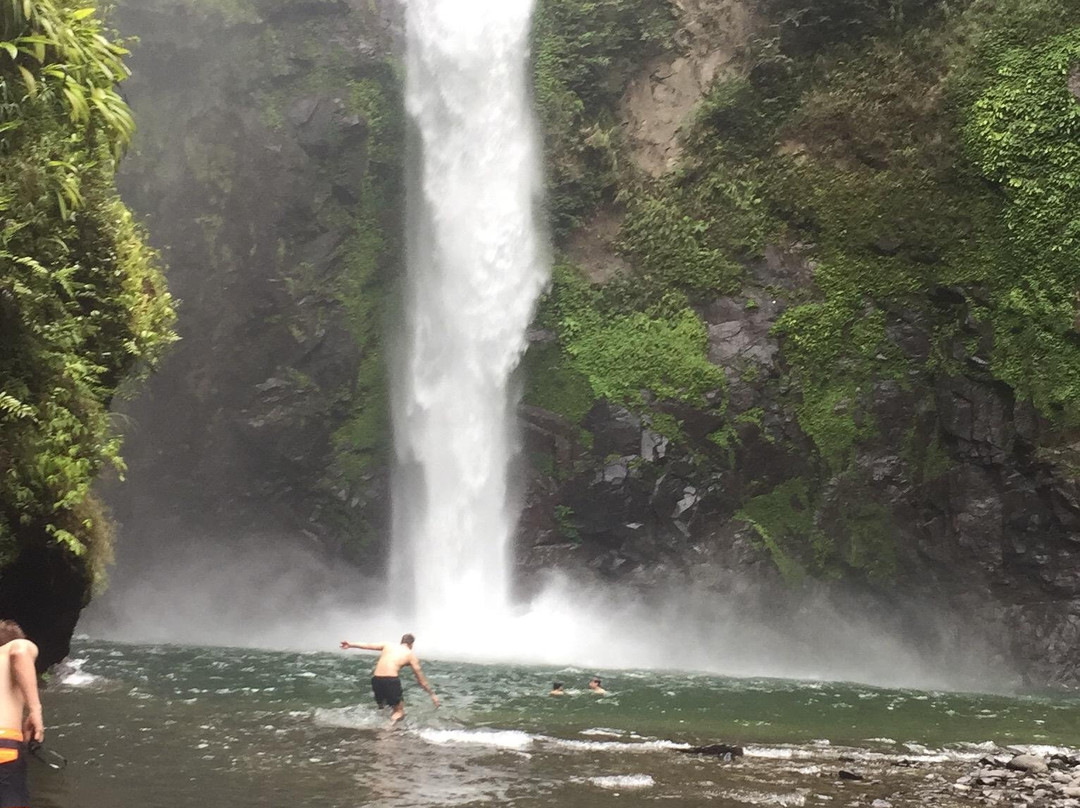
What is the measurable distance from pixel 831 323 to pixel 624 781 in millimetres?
15801

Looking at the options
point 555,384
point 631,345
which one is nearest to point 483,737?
point 555,384

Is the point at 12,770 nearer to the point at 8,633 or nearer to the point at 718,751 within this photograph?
the point at 8,633

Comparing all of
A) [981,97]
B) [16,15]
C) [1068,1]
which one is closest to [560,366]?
[981,97]

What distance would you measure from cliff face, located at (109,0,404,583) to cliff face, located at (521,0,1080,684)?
4.91 metres

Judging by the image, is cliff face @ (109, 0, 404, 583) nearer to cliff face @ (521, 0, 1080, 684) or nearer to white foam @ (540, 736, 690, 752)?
cliff face @ (521, 0, 1080, 684)

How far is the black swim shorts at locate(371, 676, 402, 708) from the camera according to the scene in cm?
1154

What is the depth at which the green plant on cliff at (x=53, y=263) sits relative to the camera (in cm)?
739

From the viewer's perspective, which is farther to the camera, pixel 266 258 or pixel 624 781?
pixel 266 258

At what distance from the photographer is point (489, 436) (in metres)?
24.0

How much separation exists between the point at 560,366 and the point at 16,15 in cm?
1735

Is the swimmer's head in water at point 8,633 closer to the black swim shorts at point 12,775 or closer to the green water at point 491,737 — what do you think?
the black swim shorts at point 12,775

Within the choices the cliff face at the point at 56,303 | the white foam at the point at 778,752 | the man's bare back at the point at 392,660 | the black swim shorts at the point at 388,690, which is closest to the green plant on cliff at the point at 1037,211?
the white foam at the point at 778,752

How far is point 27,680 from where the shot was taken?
17.2ft

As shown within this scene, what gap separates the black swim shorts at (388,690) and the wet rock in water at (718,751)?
139 inches
